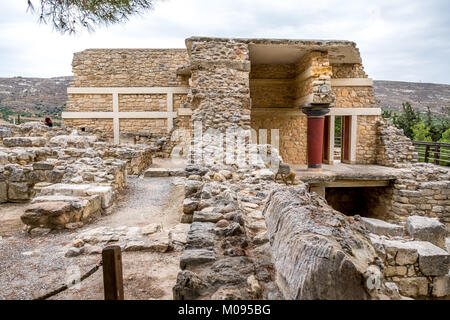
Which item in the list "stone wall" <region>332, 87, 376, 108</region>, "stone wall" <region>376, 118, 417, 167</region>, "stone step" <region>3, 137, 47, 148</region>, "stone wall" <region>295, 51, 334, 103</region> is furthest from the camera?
"stone wall" <region>332, 87, 376, 108</region>

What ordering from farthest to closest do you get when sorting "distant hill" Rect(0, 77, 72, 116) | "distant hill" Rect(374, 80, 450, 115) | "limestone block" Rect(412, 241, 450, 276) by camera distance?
1. "distant hill" Rect(374, 80, 450, 115)
2. "distant hill" Rect(0, 77, 72, 116)
3. "limestone block" Rect(412, 241, 450, 276)

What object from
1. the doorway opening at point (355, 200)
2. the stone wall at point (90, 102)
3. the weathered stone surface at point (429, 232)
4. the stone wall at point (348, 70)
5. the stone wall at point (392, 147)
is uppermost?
the stone wall at point (348, 70)

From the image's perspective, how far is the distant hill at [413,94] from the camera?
23547mm

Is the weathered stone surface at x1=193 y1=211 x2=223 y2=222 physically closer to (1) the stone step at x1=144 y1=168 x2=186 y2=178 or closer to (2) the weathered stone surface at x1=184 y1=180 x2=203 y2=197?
(2) the weathered stone surface at x1=184 y1=180 x2=203 y2=197

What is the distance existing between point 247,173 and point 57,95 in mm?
21150

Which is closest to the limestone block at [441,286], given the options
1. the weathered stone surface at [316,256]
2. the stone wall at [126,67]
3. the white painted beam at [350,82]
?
A: the weathered stone surface at [316,256]

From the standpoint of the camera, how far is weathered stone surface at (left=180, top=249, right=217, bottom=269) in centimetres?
198

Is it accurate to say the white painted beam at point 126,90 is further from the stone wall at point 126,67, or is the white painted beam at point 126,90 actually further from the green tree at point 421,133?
the green tree at point 421,133

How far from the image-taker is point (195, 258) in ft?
6.59

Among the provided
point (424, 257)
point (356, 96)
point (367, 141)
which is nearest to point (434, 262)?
point (424, 257)

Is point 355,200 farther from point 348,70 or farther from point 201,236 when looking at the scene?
point 201,236

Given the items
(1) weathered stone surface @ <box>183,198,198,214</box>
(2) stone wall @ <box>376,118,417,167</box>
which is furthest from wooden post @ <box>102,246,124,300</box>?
(2) stone wall @ <box>376,118,417,167</box>

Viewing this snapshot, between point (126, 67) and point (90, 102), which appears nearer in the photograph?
point (126, 67)

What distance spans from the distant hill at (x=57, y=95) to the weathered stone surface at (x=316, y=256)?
70.7 feet
